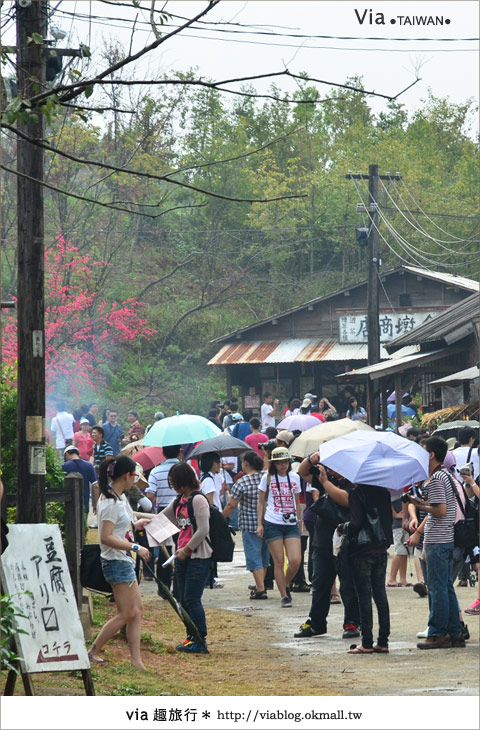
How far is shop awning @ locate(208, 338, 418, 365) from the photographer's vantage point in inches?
1433

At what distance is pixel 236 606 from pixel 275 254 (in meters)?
38.9

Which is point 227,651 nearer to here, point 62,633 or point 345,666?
point 345,666

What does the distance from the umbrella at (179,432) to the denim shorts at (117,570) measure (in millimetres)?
5398

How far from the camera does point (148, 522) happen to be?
388 inches

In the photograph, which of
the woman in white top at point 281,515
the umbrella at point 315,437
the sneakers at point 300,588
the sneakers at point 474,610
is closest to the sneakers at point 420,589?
the sneakers at point 474,610

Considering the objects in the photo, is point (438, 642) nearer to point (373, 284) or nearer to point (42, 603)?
point (42, 603)

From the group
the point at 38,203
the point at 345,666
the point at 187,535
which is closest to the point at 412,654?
the point at 345,666

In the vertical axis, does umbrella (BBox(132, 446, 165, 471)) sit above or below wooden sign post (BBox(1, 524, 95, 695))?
above

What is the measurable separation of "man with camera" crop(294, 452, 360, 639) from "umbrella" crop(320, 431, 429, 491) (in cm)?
56

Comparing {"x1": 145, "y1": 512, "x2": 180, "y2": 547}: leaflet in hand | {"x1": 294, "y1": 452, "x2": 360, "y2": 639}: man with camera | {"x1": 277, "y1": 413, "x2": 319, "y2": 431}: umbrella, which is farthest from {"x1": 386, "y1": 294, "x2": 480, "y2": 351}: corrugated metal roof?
{"x1": 145, "y1": 512, "x2": 180, "y2": 547}: leaflet in hand

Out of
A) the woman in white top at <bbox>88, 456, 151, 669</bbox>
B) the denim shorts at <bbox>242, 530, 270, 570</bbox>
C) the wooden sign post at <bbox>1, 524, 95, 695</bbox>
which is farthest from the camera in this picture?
the denim shorts at <bbox>242, 530, 270, 570</bbox>

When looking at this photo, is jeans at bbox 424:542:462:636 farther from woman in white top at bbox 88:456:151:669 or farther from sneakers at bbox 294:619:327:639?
woman in white top at bbox 88:456:151:669

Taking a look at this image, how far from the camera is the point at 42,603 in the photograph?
Answer: 24.4ft

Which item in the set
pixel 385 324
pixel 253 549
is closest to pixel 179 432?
pixel 253 549
